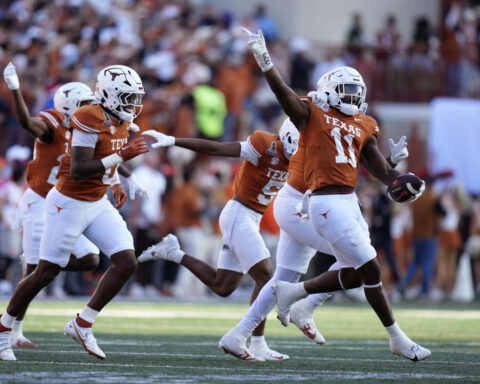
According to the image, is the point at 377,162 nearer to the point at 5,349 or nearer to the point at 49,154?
the point at 49,154

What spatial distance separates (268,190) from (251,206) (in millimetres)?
179

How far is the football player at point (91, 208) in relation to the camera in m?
7.61

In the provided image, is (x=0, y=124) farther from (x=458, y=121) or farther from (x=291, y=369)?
(x=291, y=369)

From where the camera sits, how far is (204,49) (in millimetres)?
19500

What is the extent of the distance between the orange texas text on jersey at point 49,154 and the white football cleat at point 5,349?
5.61 ft

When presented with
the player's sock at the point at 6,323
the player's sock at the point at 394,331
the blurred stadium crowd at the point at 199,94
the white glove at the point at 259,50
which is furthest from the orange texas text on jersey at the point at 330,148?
the blurred stadium crowd at the point at 199,94

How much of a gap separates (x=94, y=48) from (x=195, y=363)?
12007 mm

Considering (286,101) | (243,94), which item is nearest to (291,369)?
(286,101)

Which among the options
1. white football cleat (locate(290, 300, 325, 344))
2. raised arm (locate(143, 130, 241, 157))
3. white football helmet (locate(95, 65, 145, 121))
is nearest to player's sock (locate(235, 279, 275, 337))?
white football cleat (locate(290, 300, 325, 344))

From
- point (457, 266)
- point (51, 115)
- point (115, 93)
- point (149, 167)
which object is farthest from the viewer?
point (457, 266)

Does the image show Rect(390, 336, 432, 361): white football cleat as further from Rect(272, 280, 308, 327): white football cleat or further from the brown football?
the brown football

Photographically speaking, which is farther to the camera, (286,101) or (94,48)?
(94,48)

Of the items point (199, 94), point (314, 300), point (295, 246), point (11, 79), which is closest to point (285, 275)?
point (295, 246)

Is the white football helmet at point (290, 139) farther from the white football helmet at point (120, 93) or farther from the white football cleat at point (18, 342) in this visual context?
the white football cleat at point (18, 342)
